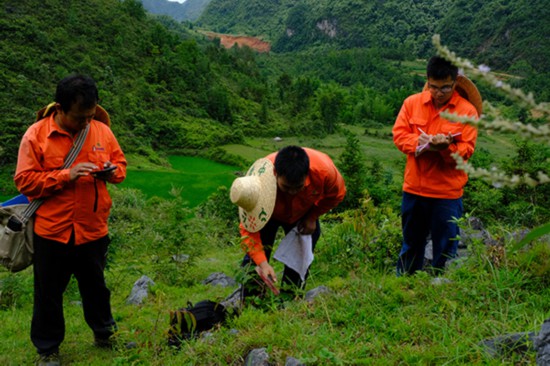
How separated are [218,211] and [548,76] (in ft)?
218

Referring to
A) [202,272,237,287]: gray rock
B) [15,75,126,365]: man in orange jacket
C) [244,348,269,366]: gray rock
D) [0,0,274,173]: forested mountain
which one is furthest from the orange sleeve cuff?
[0,0,274,173]: forested mountain

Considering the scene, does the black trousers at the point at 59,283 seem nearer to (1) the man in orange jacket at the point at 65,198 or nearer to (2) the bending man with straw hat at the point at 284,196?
(1) the man in orange jacket at the point at 65,198

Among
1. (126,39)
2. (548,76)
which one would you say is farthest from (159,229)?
(548,76)

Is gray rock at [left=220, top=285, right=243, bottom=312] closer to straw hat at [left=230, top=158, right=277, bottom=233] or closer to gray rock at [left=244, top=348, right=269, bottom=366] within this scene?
straw hat at [left=230, top=158, right=277, bottom=233]

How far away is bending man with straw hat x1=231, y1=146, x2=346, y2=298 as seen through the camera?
9.39 feet

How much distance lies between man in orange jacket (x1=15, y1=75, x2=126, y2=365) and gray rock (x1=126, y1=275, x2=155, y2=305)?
5.83 feet

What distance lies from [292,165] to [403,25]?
423 feet

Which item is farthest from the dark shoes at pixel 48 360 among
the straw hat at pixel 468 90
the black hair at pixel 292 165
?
the straw hat at pixel 468 90

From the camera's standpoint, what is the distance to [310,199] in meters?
3.27

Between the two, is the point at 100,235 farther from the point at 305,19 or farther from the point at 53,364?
the point at 305,19

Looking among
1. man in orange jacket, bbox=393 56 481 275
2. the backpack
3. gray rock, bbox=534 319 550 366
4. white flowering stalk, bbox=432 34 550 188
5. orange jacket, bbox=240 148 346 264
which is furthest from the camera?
man in orange jacket, bbox=393 56 481 275

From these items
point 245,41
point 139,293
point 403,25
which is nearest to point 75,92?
point 139,293

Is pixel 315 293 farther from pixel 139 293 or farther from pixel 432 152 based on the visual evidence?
pixel 139 293

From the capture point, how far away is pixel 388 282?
120 inches
